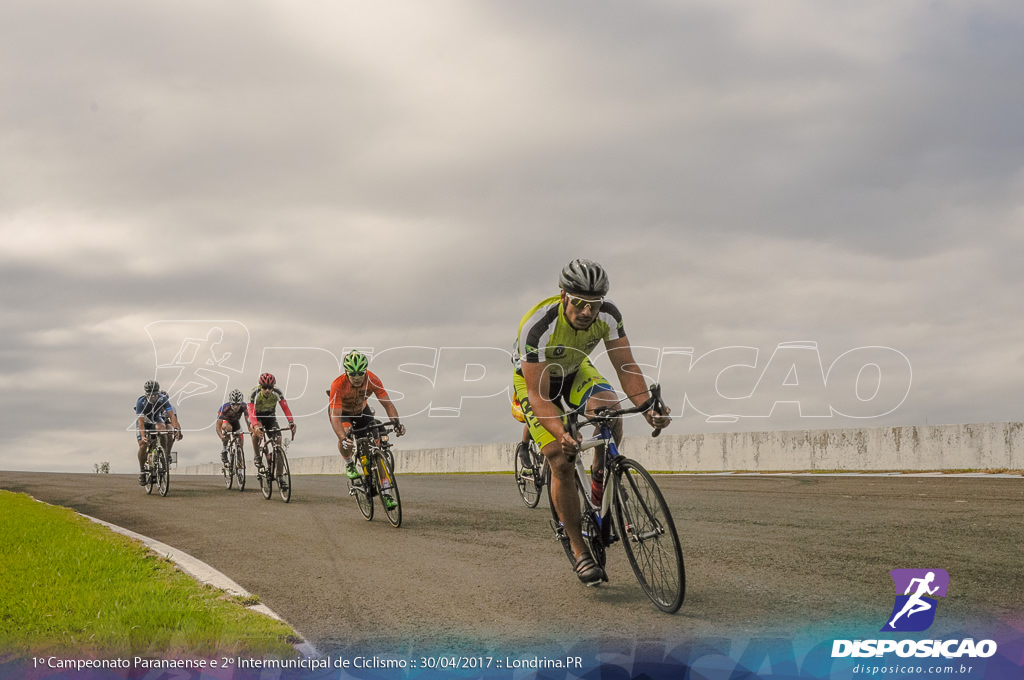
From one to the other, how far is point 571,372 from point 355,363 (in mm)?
5523

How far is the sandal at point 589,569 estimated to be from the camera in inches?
246

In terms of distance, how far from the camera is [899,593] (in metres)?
6.25

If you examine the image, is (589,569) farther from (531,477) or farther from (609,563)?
(531,477)

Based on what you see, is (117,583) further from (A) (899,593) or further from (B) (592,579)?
(A) (899,593)

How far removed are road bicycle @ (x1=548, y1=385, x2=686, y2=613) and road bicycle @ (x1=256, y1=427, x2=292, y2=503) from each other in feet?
32.8

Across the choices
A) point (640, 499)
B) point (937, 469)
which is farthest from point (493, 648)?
point (937, 469)

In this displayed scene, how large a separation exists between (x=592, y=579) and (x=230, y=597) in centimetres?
272

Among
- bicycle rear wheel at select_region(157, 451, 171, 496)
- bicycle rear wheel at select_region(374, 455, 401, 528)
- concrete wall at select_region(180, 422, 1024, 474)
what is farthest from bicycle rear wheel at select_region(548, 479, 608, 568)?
concrete wall at select_region(180, 422, 1024, 474)

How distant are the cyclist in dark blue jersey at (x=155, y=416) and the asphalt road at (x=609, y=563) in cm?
334

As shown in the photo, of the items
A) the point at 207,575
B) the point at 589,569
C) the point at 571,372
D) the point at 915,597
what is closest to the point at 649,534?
the point at 589,569

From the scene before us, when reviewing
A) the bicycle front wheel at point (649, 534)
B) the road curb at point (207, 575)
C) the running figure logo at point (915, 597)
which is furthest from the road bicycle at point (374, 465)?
the running figure logo at point (915, 597)

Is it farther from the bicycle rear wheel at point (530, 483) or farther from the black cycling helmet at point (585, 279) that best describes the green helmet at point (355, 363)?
the black cycling helmet at point (585, 279)

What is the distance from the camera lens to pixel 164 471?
17.4 metres

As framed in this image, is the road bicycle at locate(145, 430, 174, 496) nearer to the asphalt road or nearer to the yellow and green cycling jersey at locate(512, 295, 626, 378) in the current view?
the asphalt road
